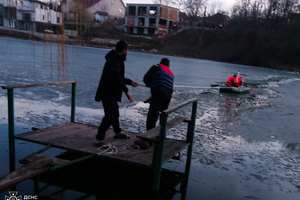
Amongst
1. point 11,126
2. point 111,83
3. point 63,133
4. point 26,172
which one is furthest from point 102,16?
point 26,172

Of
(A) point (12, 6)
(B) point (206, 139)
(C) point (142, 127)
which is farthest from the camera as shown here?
(C) point (142, 127)

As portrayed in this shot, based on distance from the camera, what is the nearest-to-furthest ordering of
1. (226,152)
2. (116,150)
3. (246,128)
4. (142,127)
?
(116,150)
(226,152)
(142,127)
(246,128)

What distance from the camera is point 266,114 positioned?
13.3 metres

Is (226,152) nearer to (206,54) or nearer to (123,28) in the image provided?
(206,54)

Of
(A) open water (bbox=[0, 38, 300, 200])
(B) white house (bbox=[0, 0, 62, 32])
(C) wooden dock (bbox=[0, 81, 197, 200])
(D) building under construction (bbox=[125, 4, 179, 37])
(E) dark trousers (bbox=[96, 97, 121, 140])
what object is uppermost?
(D) building under construction (bbox=[125, 4, 179, 37])

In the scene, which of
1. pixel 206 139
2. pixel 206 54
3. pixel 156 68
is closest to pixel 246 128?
pixel 206 139

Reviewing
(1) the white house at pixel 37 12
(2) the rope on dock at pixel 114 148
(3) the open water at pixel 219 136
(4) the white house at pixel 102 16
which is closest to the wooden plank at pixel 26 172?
(3) the open water at pixel 219 136

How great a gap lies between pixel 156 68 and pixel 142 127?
3.50 m

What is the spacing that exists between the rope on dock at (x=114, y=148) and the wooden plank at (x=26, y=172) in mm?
967

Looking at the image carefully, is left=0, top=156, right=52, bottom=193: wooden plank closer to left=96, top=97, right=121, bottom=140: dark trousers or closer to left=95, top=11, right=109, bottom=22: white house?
left=96, top=97, right=121, bottom=140: dark trousers

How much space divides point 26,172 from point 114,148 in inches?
65.5

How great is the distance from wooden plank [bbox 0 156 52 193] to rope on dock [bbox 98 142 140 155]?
3.17ft

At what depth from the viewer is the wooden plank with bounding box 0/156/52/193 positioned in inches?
145

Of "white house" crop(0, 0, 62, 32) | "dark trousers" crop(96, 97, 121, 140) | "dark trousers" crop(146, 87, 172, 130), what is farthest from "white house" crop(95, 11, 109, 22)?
"dark trousers" crop(96, 97, 121, 140)
